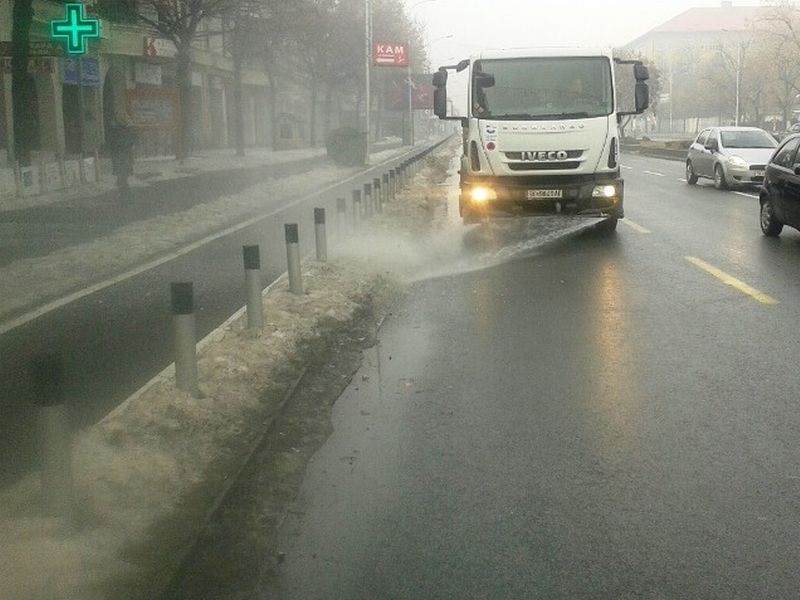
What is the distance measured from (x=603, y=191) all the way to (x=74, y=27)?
12.2 metres

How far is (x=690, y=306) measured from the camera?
9.37 meters

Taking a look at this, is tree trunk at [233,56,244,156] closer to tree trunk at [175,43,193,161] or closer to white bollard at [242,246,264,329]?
tree trunk at [175,43,193,161]

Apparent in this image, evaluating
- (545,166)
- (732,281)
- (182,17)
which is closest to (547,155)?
(545,166)

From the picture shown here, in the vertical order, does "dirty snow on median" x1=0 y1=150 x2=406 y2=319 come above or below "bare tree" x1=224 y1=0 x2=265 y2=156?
below

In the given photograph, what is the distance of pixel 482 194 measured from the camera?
1482 cm

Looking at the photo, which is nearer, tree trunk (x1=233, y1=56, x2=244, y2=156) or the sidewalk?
the sidewalk

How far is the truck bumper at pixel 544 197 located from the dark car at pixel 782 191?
204 cm

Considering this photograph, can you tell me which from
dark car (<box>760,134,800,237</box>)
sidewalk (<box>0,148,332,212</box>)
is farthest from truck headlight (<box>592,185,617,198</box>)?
sidewalk (<box>0,148,332,212</box>)

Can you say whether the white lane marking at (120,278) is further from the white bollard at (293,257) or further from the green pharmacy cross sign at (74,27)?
the green pharmacy cross sign at (74,27)

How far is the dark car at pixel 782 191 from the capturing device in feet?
43.9

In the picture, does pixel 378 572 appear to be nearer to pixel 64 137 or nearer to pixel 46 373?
pixel 46 373

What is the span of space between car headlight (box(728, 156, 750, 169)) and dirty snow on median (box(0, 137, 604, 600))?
54.7ft

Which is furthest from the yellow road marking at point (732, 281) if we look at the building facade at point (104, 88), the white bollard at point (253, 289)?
the building facade at point (104, 88)

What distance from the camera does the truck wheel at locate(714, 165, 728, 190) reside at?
25.2 m
